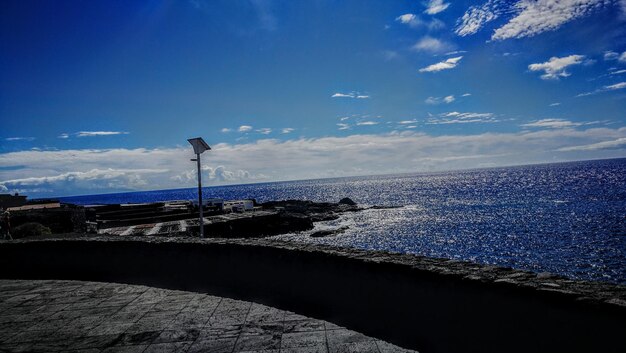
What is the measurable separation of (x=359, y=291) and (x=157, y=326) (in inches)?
89.4

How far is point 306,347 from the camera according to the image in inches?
136

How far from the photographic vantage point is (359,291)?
3.85m

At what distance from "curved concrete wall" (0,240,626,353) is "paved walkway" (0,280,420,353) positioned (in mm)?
206

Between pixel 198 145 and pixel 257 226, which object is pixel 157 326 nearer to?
pixel 198 145

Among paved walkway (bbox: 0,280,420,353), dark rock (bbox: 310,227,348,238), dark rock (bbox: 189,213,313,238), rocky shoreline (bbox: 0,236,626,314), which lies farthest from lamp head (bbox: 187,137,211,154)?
dark rock (bbox: 310,227,348,238)

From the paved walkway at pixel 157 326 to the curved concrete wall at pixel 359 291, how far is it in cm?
21

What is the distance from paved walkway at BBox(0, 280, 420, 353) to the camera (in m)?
3.55

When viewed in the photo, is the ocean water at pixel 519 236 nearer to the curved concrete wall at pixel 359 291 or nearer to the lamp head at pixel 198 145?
the lamp head at pixel 198 145

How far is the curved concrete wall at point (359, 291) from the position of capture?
8.28 ft

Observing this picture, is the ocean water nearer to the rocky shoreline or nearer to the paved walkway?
the paved walkway

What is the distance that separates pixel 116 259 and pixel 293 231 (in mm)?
32128

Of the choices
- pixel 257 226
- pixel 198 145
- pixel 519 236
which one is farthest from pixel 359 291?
pixel 519 236

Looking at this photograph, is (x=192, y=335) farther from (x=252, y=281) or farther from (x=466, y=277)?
(x=466, y=277)

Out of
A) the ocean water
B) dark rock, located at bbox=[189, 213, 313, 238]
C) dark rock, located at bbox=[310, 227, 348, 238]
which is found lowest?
the ocean water
